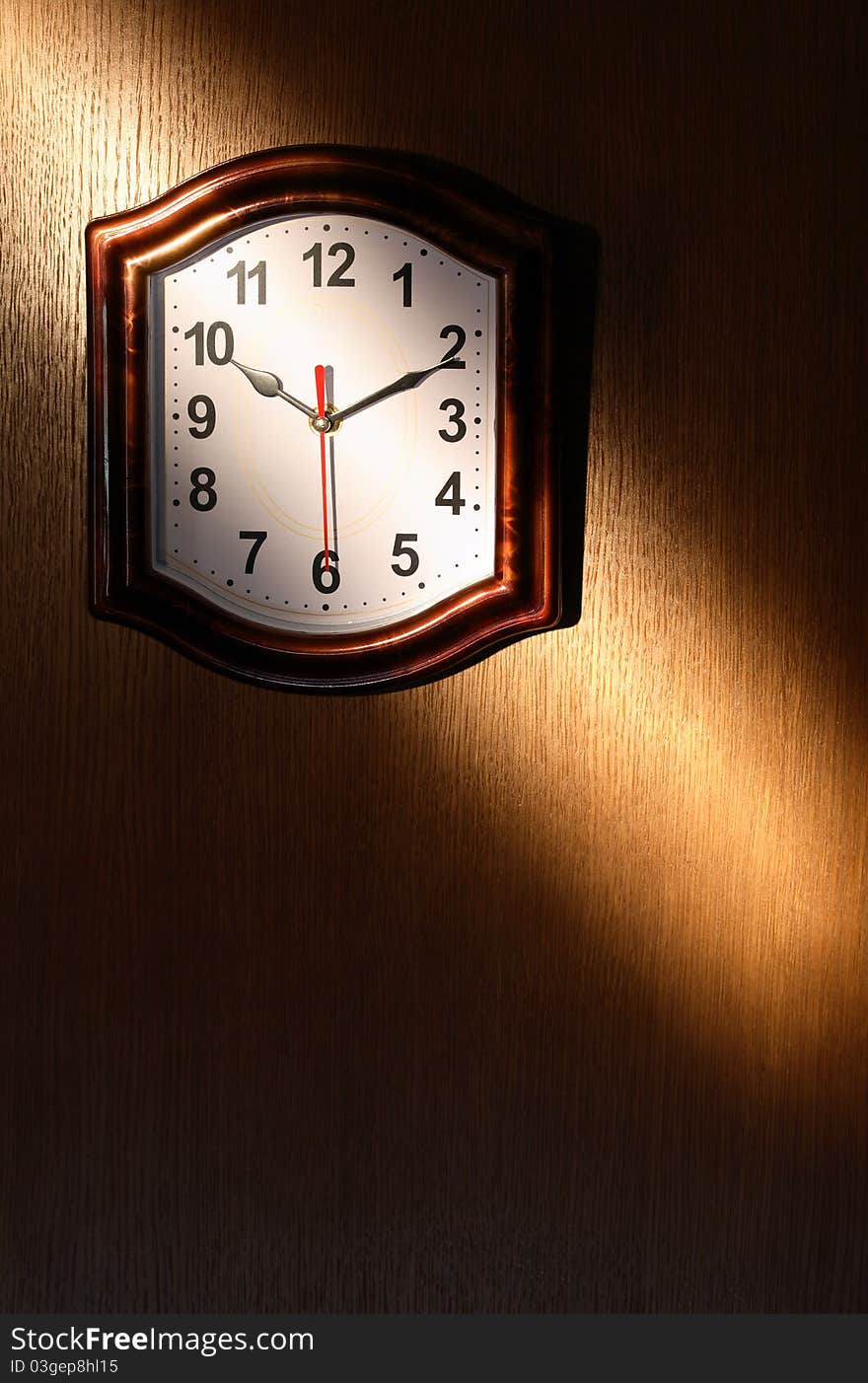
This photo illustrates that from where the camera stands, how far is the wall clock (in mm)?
1134

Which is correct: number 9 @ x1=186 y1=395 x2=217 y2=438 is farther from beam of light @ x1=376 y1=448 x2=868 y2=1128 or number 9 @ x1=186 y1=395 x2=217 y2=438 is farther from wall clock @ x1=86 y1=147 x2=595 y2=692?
beam of light @ x1=376 y1=448 x2=868 y2=1128

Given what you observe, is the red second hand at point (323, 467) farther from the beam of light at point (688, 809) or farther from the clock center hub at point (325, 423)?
the beam of light at point (688, 809)

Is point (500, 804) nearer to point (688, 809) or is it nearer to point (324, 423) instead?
point (688, 809)

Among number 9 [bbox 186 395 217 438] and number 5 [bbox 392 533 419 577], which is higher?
number 9 [bbox 186 395 217 438]

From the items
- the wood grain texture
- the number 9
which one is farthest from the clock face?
the wood grain texture

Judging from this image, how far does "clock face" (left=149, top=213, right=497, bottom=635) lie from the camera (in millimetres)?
1139

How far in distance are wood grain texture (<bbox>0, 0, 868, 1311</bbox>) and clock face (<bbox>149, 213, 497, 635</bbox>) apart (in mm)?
110

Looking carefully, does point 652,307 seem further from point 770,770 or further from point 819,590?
point 770,770

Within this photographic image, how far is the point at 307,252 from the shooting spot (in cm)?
114

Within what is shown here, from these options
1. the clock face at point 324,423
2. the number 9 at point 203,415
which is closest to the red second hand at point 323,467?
the clock face at point 324,423

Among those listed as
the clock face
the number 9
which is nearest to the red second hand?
the clock face

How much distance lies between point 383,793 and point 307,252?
2.06 ft

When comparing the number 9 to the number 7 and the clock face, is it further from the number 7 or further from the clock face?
the number 7

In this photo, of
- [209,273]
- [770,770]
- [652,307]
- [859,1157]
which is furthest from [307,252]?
[859,1157]
